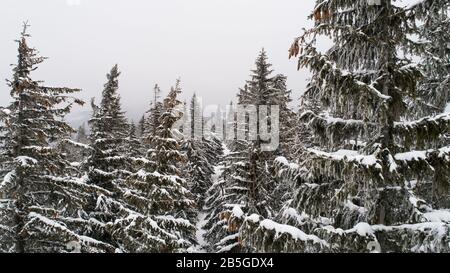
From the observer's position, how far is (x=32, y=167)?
1441 cm

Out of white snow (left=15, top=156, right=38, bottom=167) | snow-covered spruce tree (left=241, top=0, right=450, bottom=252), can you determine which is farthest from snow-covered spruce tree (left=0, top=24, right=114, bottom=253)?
snow-covered spruce tree (left=241, top=0, right=450, bottom=252)

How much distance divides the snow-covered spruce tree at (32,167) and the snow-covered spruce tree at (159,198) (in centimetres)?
248

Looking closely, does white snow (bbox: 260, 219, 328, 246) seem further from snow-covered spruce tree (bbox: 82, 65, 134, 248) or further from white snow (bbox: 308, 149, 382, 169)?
snow-covered spruce tree (bbox: 82, 65, 134, 248)

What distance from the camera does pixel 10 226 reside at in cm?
1508

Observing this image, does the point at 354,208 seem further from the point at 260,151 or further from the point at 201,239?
the point at 201,239

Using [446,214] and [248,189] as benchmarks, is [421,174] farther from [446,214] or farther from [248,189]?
[248,189]

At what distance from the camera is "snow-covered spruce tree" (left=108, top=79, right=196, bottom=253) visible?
1686 cm

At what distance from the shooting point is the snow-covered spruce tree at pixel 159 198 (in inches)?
664

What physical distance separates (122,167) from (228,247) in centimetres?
812

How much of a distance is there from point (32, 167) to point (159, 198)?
5.49m

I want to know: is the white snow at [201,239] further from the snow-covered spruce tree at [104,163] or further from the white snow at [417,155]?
the white snow at [417,155]

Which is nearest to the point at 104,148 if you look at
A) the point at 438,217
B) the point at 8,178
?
the point at 8,178

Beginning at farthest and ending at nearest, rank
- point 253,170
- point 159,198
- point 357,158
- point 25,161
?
point 253,170 → point 159,198 → point 25,161 → point 357,158
